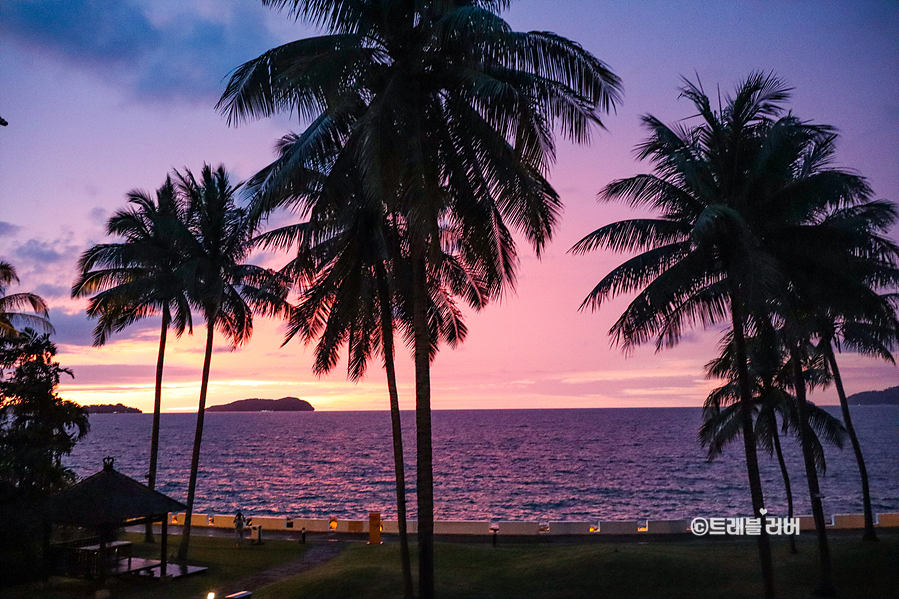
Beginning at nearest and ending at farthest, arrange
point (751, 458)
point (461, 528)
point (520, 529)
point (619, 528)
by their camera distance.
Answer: point (751, 458) → point (520, 529) → point (461, 528) → point (619, 528)

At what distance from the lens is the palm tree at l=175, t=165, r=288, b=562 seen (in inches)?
806

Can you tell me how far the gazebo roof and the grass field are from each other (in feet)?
6.29

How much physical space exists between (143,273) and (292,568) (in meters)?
11.6

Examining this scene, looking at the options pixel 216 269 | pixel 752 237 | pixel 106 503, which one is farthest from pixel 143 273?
pixel 752 237

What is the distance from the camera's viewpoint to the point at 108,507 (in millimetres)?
16609

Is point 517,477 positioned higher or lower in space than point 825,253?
lower

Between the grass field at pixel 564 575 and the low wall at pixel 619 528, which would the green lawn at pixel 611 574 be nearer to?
the grass field at pixel 564 575

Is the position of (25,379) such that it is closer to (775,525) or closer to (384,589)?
(384,589)

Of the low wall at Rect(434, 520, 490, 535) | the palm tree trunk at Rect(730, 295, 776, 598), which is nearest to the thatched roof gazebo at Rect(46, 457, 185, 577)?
the low wall at Rect(434, 520, 490, 535)

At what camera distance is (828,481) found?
228ft

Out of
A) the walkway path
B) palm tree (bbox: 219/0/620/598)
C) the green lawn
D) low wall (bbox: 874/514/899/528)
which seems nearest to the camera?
palm tree (bbox: 219/0/620/598)

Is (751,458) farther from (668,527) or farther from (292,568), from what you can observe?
(292,568)

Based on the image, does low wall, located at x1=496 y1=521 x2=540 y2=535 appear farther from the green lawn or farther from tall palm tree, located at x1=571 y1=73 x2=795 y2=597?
tall palm tree, located at x1=571 y1=73 x2=795 y2=597

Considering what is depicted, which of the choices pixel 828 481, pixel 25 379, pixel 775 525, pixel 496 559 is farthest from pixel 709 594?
pixel 828 481
